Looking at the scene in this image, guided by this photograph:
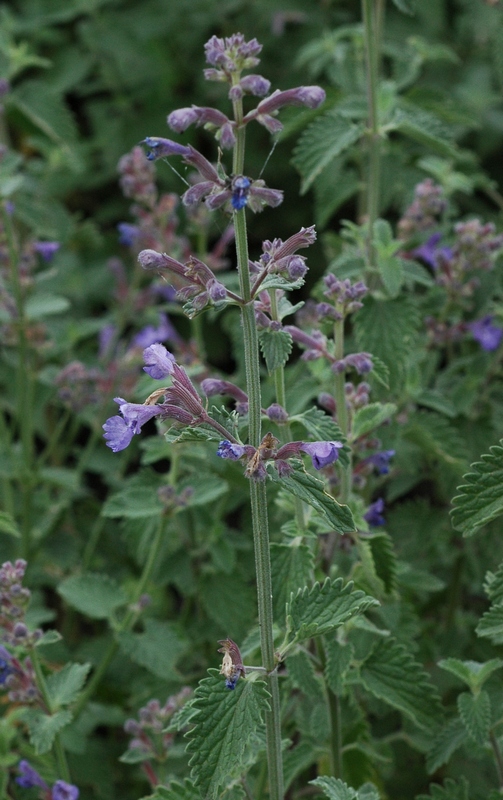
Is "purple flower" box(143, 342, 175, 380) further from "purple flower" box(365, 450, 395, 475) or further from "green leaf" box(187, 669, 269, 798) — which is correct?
"purple flower" box(365, 450, 395, 475)

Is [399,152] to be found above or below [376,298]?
above

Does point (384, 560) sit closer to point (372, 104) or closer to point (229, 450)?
point (229, 450)

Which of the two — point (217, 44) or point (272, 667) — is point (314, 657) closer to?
point (272, 667)

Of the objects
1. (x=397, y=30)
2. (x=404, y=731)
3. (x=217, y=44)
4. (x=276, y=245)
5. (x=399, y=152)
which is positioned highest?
(x=397, y=30)

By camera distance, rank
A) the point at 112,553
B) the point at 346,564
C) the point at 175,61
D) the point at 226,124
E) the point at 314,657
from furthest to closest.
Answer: the point at 175,61 → the point at 112,553 → the point at 346,564 → the point at 314,657 → the point at 226,124

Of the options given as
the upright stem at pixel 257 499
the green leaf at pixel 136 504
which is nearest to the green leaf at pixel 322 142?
the green leaf at pixel 136 504

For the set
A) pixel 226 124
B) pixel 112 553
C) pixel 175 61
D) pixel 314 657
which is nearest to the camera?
pixel 226 124

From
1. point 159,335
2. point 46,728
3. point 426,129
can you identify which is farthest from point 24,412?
point 426,129

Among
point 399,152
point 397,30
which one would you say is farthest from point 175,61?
point 399,152
